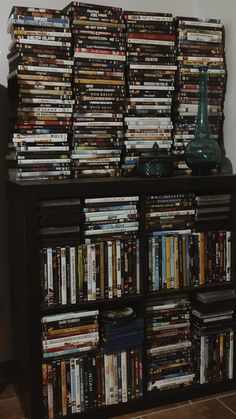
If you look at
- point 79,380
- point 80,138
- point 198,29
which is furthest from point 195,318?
point 198,29

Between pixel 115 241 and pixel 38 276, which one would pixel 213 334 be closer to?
pixel 115 241

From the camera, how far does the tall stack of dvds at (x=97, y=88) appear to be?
195cm

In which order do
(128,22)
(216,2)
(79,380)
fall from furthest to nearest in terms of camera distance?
(216,2), (128,22), (79,380)

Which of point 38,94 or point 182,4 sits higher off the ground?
point 182,4

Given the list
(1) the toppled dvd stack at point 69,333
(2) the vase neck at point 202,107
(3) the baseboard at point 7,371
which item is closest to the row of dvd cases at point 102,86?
(2) the vase neck at point 202,107

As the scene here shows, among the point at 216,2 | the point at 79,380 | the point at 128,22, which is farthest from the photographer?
the point at 216,2

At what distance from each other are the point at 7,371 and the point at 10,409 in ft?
0.86

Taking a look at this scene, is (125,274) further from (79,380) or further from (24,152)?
(24,152)

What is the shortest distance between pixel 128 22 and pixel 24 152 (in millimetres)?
718

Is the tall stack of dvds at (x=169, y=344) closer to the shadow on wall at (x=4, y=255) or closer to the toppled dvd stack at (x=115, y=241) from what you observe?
the toppled dvd stack at (x=115, y=241)

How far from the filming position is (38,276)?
1.77 metres

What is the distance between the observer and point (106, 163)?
2047 millimetres

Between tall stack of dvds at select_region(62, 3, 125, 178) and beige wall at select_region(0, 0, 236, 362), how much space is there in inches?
12.7

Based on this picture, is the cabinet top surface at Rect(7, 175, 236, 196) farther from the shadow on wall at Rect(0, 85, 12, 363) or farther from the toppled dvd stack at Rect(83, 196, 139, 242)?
the shadow on wall at Rect(0, 85, 12, 363)
